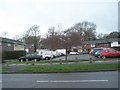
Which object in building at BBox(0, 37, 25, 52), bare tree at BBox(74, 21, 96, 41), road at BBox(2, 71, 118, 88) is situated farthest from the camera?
bare tree at BBox(74, 21, 96, 41)

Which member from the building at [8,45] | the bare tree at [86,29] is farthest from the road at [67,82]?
the bare tree at [86,29]

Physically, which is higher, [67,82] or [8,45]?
[8,45]

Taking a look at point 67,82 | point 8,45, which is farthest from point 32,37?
point 67,82

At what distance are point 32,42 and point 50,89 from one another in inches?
2285

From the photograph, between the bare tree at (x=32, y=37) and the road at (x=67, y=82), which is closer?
the road at (x=67, y=82)

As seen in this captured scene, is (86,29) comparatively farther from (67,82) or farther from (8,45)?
(67,82)

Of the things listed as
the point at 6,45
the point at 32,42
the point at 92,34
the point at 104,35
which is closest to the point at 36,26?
the point at 32,42

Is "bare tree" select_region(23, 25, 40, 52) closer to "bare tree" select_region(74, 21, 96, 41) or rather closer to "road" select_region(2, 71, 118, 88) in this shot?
"bare tree" select_region(74, 21, 96, 41)

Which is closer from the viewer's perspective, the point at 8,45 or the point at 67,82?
the point at 67,82

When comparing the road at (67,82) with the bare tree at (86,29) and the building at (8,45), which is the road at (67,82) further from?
the bare tree at (86,29)

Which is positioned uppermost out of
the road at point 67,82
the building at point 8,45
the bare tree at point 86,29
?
the bare tree at point 86,29

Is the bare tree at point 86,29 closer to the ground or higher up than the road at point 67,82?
higher up

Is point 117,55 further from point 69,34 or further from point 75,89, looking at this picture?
point 75,89

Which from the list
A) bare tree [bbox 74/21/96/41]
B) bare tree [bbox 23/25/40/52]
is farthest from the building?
bare tree [bbox 74/21/96/41]
